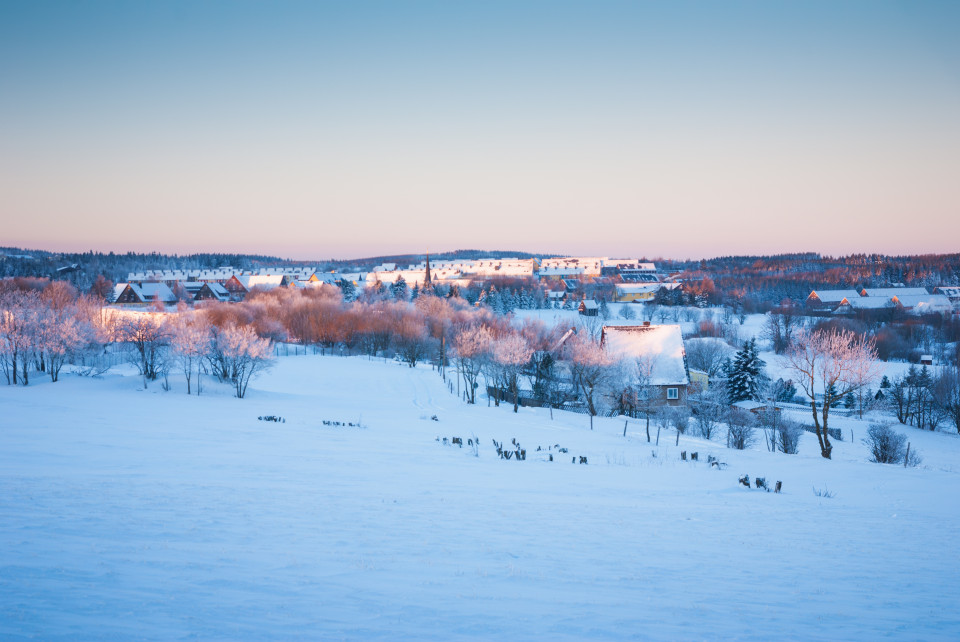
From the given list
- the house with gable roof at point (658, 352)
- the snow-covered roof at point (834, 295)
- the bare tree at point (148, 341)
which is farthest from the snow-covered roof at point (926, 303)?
the bare tree at point (148, 341)

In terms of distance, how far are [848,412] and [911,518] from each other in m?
27.5

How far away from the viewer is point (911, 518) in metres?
9.99

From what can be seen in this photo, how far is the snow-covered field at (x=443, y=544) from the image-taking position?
541 cm

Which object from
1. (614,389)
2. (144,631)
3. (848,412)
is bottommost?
(848,412)

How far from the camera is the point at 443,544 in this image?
7.57 m

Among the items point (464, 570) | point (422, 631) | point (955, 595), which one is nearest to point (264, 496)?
point (464, 570)

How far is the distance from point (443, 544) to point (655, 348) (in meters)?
28.1

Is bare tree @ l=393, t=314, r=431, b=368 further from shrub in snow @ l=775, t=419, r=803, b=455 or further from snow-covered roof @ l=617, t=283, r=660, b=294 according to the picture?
snow-covered roof @ l=617, t=283, r=660, b=294

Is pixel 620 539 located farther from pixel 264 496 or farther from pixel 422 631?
pixel 264 496

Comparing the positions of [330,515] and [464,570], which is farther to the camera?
[330,515]

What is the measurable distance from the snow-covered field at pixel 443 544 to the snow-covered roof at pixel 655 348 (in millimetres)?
16182

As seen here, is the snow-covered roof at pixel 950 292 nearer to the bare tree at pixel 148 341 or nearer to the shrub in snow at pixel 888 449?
the shrub in snow at pixel 888 449

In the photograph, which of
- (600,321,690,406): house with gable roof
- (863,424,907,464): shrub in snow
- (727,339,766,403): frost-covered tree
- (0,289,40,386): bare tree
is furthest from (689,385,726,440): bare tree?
(0,289,40,386): bare tree

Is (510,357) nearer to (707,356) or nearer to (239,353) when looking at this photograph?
(239,353)
